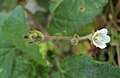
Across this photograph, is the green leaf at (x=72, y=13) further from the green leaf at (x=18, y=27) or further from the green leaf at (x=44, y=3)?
the green leaf at (x=44, y=3)

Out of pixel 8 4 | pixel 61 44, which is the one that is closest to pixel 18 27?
pixel 61 44

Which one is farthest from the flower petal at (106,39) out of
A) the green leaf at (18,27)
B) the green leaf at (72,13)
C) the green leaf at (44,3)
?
the green leaf at (44,3)

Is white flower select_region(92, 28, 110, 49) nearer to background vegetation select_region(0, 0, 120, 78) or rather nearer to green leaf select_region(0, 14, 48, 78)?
background vegetation select_region(0, 0, 120, 78)

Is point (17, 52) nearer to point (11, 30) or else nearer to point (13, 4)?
point (11, 30)

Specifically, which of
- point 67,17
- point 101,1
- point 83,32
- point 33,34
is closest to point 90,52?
point 83,32

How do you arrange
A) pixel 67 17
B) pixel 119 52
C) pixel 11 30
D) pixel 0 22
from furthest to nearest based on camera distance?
1. pixel 119 52
2. pixel 67 17
3. pixel 0 22
4. pixel 11 30

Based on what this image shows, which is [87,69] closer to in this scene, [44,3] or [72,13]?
[72,13]
